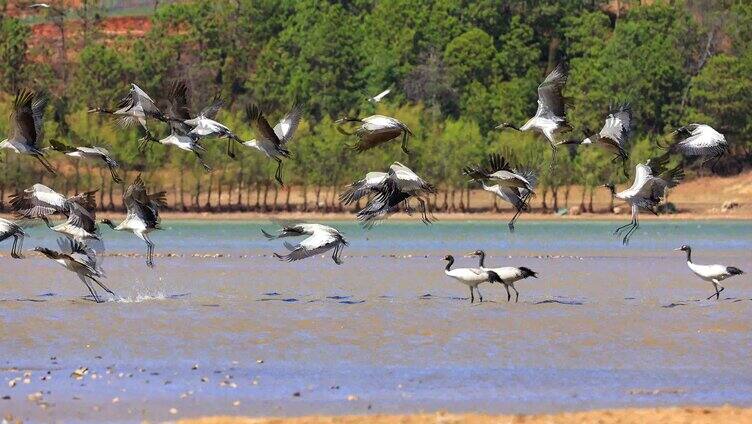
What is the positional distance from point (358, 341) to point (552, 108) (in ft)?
16.9

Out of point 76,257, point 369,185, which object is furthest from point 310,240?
point 76,257

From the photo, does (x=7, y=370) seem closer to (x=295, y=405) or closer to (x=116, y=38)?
(x=295, y=405)

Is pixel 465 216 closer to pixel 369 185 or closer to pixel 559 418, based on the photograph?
pixel 369 185

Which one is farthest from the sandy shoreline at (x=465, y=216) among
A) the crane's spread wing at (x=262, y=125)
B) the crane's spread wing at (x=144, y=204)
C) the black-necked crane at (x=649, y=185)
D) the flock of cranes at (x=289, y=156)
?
the crane's spread wing at (x=262, y=125)

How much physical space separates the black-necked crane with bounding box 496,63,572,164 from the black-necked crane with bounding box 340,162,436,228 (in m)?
1.93

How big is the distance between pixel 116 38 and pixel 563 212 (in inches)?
2075

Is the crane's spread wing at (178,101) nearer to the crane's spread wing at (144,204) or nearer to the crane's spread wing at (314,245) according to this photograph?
the crane's spread wing at (144,204)

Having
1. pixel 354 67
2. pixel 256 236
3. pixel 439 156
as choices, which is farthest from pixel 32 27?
pixel 256 236

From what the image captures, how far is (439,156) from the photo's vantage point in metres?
95.4

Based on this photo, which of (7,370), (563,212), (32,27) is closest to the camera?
(7,370)

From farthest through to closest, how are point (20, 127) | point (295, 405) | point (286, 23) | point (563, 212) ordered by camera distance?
point (286, 23) < point (563, 212) < point (20, 127) < point (295, 405)

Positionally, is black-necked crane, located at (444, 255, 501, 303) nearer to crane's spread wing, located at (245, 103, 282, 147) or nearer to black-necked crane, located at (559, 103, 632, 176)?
black-necked crane, located at (559, 103, 632, 176)

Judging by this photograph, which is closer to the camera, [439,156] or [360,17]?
[439,156]

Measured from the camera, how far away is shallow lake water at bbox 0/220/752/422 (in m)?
16.0
